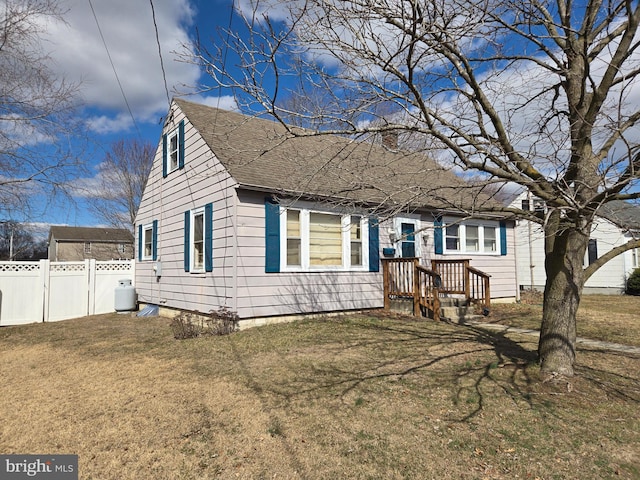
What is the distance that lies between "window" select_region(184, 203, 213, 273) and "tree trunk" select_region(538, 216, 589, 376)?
709 cm

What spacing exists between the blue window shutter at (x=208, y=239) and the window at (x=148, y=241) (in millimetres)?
3809

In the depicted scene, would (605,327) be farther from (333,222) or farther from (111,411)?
(111,411)

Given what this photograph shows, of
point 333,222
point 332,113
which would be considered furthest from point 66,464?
point 333,222

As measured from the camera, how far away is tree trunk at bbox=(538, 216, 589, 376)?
5031mm

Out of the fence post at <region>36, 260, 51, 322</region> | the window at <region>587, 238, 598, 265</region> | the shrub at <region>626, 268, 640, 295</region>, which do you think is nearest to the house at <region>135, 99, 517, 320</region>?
the fence post at <region>36, 260, 51, 322</region>

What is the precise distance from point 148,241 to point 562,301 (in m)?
12.1

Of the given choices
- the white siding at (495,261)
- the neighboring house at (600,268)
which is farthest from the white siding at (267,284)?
the neighboring house at (600,268)

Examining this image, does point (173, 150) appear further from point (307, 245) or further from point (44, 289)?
point (44, 289)

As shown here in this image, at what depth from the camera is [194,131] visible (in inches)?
417

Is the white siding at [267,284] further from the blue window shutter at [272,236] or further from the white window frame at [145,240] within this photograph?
the white window frame at [145,240]

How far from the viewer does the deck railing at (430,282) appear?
9867 millimetres

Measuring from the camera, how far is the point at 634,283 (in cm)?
1734

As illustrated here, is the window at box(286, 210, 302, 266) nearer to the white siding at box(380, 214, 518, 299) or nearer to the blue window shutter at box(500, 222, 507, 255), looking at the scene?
the white siding at box(380, 214, 518, 299)

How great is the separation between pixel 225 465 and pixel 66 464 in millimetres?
1252
